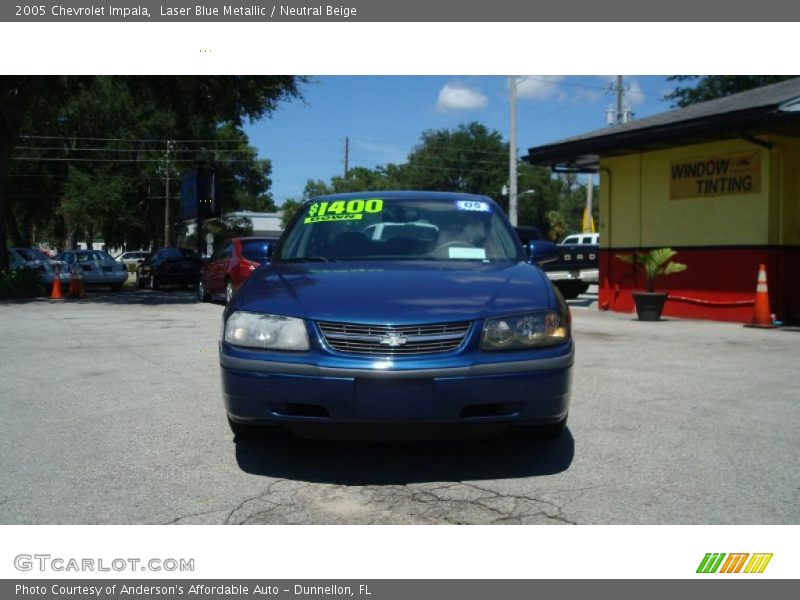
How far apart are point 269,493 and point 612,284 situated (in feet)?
46.1

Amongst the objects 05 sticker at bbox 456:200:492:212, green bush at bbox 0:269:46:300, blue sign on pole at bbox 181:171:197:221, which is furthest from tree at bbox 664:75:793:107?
05 sticker at bbox 456:200:492:212

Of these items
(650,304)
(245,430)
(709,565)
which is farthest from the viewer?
(650,304)

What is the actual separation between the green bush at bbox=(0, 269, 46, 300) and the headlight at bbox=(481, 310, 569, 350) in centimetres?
1917

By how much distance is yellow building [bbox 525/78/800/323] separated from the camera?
13109mm

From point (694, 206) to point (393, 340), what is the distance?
1231cm

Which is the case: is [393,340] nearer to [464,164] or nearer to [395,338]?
[395,338]

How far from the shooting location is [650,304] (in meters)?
13.9

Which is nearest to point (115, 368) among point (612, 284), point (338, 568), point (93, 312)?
point (338, 568)

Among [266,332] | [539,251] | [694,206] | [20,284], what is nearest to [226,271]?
[20,284]

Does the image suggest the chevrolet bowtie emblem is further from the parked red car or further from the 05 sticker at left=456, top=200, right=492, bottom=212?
the parked red car

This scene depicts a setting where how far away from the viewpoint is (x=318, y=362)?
3.81m

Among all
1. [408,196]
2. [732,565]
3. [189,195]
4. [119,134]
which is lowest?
[732,565]

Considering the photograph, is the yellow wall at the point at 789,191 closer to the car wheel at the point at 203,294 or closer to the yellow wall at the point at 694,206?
the yellow wall at the point at 694,206

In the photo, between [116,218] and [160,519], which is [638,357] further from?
[116,218]
